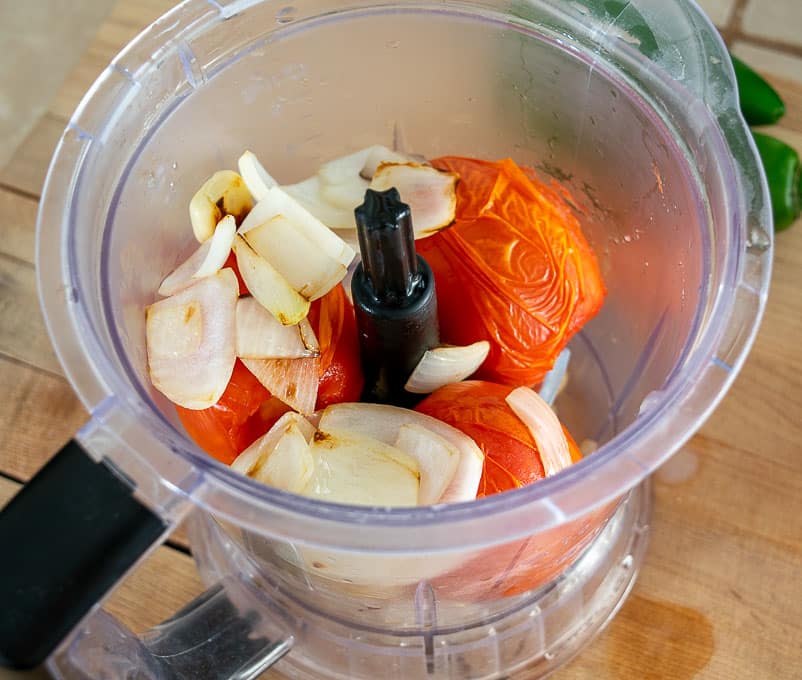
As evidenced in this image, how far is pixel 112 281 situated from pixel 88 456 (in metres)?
0.14

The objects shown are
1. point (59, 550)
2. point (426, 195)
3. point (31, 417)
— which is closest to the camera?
point (59, 550)

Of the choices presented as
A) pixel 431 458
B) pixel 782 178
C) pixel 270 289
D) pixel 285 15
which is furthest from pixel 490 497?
pixel 782 178

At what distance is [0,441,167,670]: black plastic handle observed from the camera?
306 millimetres

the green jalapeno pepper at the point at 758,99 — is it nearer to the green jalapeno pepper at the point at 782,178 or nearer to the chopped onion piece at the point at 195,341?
the green jalapeno pepper at the point at 782,178

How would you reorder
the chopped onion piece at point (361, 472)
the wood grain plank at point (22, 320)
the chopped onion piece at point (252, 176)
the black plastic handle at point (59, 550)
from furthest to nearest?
1. the wood grain plank at point (22, 320)
2. the chopped onion piece at point (252, 176)
3. the chopped onion piece at point (361, 472)
4. the black plastic handle at point (59, 550)

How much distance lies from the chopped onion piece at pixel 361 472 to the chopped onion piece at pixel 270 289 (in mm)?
72

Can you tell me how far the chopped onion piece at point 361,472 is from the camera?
414 millimetres

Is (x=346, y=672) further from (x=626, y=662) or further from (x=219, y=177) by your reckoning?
(x=219, y=177)

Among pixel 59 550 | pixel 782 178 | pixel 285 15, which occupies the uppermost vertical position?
pixel 782 178

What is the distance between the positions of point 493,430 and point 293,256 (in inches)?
5.7

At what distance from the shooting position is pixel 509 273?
526 millimetres

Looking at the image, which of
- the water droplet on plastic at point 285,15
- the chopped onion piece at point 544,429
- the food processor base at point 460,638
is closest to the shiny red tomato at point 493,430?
the chopped onion piece at point 544,429

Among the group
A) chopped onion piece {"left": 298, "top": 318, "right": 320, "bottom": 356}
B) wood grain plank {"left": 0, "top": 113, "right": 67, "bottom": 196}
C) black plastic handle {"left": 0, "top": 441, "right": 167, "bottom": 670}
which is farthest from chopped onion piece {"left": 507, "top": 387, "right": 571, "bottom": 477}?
wood grain plank {"left": 0, "top": 113, "right": 67, "bottom": 196}

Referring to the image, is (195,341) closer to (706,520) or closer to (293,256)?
(293,256)
